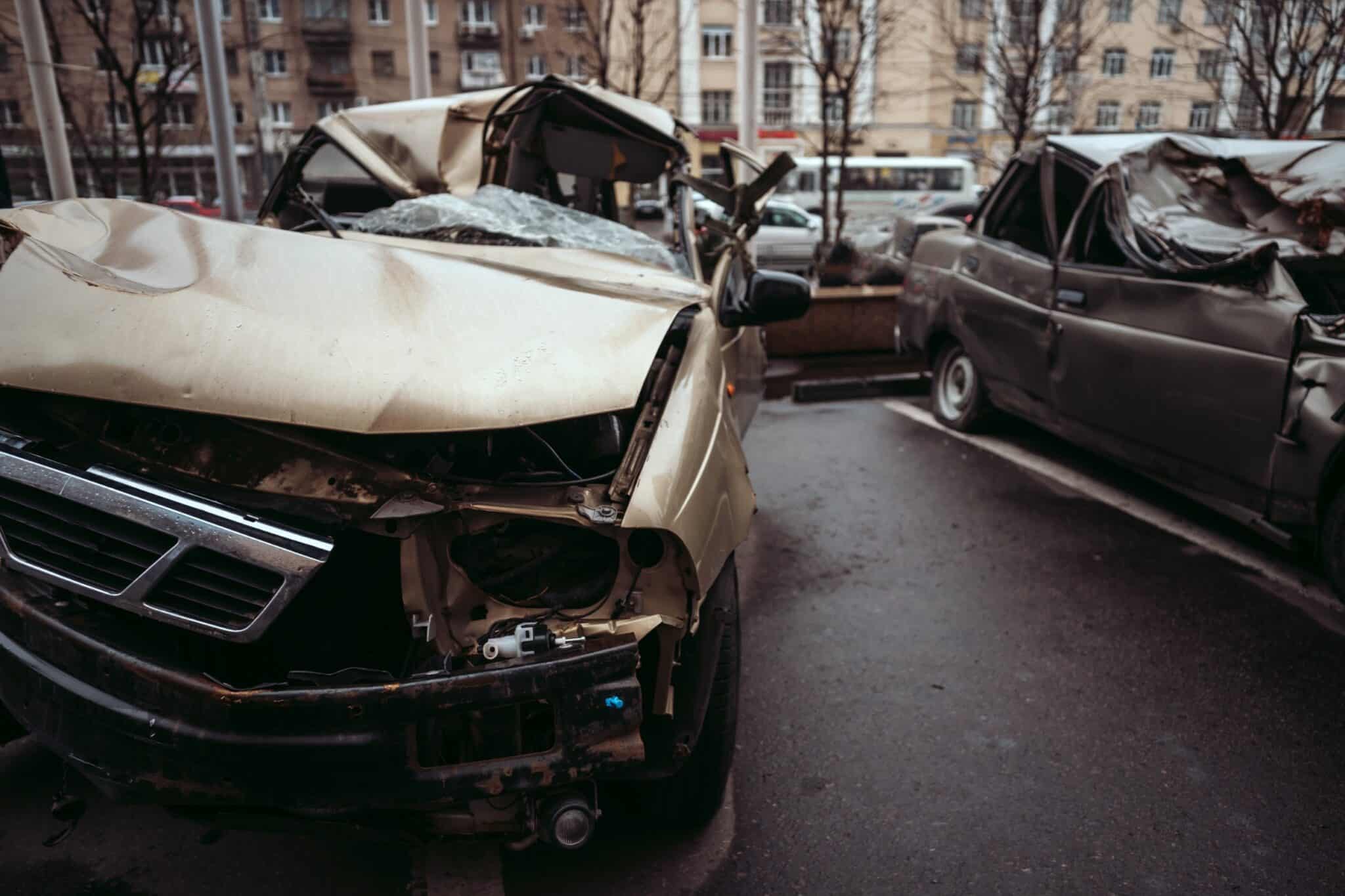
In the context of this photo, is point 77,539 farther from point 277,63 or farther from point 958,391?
point 277,63

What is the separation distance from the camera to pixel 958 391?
20.8 ft

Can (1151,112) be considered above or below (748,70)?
above

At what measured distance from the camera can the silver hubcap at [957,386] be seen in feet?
19.9

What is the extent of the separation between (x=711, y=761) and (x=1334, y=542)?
2.64m

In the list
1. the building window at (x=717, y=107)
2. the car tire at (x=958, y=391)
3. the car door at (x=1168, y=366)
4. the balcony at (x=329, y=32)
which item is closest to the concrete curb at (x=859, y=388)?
the car tire at (x=958, y=391)

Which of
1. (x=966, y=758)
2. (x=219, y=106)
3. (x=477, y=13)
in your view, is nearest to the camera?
(x=966, y=758)

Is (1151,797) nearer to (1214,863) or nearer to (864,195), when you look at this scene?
(1214,863)

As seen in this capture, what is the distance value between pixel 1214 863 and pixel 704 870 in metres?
1.27

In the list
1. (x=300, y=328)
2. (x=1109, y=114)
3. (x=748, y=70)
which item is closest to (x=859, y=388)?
(x=748, y=70)

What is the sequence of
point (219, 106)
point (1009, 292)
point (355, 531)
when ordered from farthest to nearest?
point (219, 106) → point (1009, 292) → point (355, 531)

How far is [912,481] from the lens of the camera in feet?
17.3

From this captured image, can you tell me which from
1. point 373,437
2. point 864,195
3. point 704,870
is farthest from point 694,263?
point 864,195

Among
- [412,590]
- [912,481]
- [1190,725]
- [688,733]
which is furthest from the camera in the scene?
[912,481]

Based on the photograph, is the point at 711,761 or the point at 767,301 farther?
the point at 767,301
